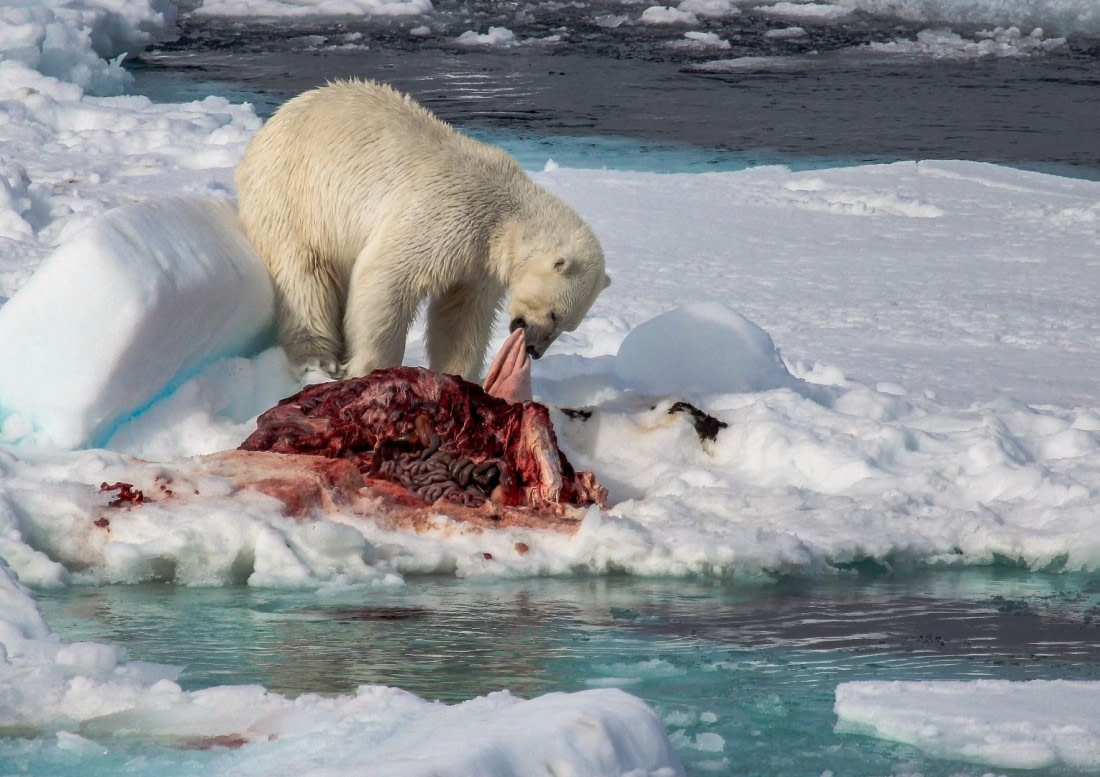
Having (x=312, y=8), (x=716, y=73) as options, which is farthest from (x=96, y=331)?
(x=312, y=8)

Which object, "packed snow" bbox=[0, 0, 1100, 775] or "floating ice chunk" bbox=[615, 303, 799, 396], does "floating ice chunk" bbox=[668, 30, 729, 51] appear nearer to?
"packed snow" bbox=[0, 0, 1100, 775]

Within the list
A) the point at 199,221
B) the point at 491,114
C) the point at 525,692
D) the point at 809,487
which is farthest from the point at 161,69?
the point at 525,692

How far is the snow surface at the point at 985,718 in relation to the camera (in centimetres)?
294

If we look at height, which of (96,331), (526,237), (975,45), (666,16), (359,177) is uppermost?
(666,16)

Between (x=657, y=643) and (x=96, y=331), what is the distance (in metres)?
2.14

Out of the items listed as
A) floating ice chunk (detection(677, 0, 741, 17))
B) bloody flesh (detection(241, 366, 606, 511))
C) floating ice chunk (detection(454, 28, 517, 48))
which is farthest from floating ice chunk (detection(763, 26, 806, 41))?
bloody flesh (detection(241, 366, 606, 511))

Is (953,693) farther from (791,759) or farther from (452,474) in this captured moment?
(452,474)

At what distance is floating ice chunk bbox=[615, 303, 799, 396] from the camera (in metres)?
5.61

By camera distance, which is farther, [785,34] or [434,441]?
[785,34]

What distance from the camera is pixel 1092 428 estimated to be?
5758mm

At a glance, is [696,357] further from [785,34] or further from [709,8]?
[709,8]

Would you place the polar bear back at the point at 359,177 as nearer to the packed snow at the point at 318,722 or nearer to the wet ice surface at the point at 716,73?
the packed snow at the point at 318,722

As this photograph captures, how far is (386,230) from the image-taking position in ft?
17.3

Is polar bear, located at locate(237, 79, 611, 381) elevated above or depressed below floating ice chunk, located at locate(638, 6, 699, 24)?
below
